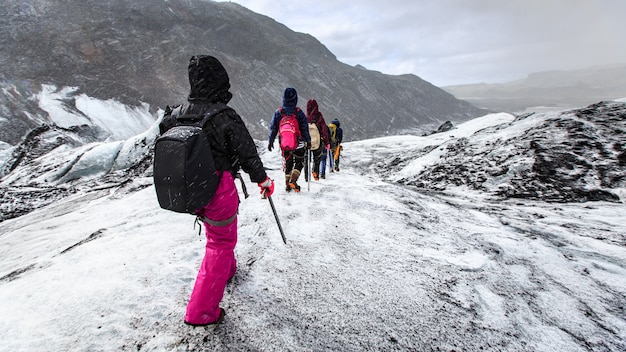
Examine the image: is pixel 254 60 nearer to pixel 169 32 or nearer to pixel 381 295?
pixel 169 32

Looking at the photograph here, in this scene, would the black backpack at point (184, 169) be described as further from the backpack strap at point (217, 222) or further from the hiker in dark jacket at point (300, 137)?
the hiker in dark jacket at point (300, 137)

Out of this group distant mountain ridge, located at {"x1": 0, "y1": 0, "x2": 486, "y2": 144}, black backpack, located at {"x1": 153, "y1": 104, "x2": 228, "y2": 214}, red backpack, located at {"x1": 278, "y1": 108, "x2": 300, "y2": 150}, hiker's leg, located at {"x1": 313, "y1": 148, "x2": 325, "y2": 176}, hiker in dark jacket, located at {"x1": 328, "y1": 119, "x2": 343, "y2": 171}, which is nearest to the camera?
black backpack, located at {"x1": 153, "y1": 104, "x2": 228, "y2": 214}

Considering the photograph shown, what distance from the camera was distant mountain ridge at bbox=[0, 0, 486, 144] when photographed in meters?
31.4

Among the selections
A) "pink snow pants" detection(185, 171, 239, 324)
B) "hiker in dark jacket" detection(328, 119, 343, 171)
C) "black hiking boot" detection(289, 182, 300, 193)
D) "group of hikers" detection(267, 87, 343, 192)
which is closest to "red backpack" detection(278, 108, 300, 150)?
"group of hikers" detection(267, 87, 343, 192)

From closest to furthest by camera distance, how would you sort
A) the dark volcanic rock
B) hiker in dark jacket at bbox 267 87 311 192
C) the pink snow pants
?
the pink snow pants < hiker in dark jacket at bbox 267 87 311 192 < the dark volcanic rock

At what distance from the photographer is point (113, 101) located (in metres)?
31.2

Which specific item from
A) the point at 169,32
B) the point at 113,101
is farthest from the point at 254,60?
the point at 113,101

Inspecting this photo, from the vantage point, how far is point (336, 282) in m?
3.33

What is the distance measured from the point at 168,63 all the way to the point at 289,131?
162 feet

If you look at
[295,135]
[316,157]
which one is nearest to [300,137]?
[295,135]

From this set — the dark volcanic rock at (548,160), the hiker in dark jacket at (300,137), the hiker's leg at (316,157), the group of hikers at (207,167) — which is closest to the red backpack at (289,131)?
the hiker in dark jacket at (300,137)

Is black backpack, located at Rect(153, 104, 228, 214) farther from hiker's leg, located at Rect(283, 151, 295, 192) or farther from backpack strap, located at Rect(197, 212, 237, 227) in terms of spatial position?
hiker's leg, located at Rect(283, 151, 295, 192)

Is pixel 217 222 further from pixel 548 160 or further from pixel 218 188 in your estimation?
pixel 548 160

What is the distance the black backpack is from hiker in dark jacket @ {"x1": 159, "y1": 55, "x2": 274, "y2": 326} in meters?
0.19
